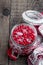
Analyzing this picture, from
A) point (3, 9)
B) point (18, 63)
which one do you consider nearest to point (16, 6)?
point (3, 9)

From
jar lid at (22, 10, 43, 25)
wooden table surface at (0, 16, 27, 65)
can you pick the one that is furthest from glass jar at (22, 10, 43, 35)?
wooden table surface at (0, 16, 27, 65)

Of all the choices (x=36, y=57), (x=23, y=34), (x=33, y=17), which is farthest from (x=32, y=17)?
(x=36, y=57)

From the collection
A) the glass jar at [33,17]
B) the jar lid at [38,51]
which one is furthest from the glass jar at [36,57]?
the glass jar at [33,17]

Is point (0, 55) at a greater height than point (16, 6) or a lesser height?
lesser

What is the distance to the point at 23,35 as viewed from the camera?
171 cm

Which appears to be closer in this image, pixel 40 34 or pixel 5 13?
pixel 40 34

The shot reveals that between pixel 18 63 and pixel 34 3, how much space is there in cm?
53

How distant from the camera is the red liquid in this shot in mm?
1679

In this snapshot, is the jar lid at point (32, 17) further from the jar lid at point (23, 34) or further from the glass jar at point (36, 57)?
the glass jar at point (36, 57)

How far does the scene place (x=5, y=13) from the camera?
195cm

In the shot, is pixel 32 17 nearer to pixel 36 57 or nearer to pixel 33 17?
pixel 33 17

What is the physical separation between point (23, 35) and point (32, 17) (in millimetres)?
197

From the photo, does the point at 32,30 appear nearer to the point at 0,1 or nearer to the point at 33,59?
the point at 33,59

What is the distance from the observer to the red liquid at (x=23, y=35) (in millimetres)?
1679
